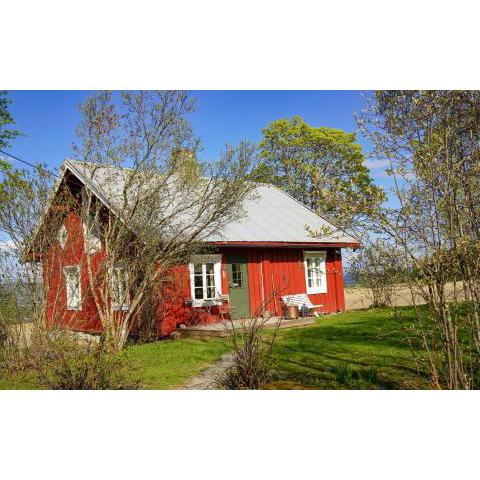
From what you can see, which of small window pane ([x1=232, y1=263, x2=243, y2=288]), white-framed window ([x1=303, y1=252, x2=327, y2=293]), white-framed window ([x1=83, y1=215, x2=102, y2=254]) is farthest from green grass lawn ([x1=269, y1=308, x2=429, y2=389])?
white-framed window ([x1=83, y1=215, x2=102, y2=254])

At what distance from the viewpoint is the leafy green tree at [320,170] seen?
4.82 m

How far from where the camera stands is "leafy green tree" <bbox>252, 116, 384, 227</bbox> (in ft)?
15.8

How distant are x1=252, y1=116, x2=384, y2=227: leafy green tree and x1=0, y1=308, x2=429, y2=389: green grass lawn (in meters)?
1.27

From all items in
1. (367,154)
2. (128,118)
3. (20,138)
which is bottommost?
(367,154)

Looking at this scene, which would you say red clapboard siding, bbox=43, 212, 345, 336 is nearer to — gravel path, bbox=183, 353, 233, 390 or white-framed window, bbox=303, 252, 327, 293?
white-framed window, bbox=303, 252, 327, 293

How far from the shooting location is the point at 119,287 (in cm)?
977

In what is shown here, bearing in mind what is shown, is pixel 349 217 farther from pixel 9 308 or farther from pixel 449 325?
pixel 9 308

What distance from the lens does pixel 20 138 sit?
308 inches

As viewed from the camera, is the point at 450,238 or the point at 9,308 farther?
the point at 9,308

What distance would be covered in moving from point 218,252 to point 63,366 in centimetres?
684

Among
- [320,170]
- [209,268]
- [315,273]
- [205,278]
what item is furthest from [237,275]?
[320,170]

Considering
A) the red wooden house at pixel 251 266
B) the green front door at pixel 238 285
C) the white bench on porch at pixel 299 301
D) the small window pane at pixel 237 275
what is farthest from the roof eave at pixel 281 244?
the white bench on porch at pixel 299 301
